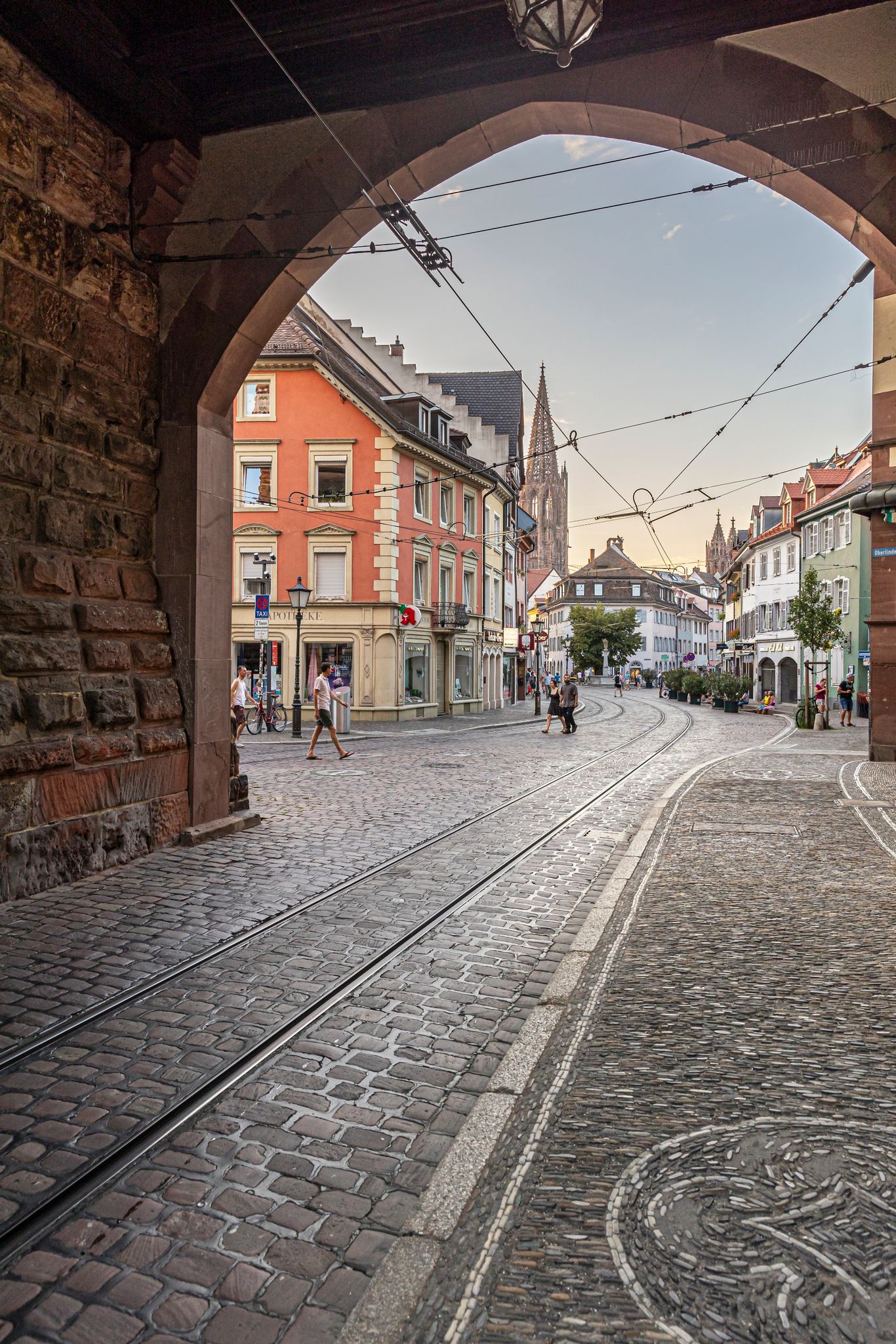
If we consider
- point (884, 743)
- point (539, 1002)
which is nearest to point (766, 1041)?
point (539, 1002)

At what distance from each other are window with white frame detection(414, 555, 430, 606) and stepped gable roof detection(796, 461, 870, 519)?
1675 centimetres

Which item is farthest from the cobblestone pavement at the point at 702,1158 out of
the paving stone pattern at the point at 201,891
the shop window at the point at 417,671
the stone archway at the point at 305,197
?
the shop window at the point at 417,671

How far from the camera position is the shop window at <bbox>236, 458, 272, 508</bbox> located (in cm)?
3052

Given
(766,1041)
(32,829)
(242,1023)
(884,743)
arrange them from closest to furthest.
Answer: (766,1041) < (242,1023) < (32,829) < (884,743)

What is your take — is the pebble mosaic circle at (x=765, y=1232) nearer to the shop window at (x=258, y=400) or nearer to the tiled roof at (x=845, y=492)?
the shop window at (x=258, y=400)

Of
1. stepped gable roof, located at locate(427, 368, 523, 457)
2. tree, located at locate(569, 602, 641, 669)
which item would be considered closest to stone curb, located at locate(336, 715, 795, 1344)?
stepped gable roof, located at locate(427, 368, 523, 457)

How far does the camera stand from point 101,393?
24.3 feet

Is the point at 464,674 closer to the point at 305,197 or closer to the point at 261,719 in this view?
the point at 261,719

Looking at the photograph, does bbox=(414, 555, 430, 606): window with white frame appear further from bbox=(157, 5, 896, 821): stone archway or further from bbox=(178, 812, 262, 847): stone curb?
bbox=(157, 5, 896, 821): stone archway

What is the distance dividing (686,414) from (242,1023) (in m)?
12.3

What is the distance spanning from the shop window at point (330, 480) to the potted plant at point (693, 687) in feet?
79.8

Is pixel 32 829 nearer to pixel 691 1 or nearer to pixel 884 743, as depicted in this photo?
pixel 691 1

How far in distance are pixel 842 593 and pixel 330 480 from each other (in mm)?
23480

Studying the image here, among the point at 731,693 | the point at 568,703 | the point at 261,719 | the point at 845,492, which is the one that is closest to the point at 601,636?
the point at 731,693
